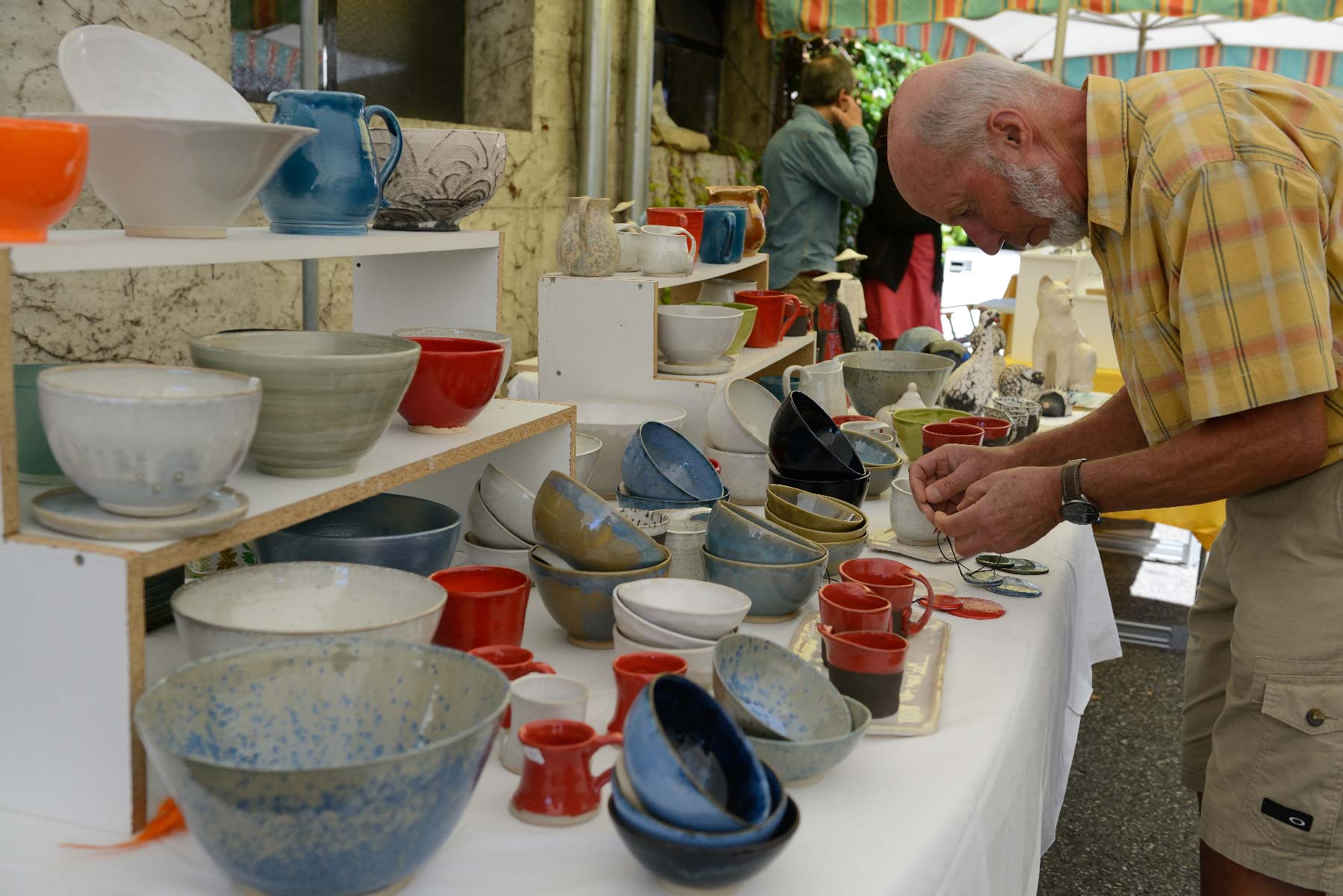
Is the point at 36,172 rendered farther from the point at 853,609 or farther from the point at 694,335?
the point at 694,335

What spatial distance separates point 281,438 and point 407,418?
12.2 inches

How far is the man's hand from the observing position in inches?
65.7

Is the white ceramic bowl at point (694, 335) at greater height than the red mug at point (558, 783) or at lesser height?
greater

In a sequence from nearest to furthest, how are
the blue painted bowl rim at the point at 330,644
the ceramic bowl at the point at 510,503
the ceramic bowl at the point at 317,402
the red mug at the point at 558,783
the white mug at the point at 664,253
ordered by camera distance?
the blue painted bowl rim at the point at 330,644 < the red mug at the point at 558,783 < the ceramic bowl at the point at 317,402 < the ceramic bowl at the point at 510,503 < the white mug at the point at 664,253

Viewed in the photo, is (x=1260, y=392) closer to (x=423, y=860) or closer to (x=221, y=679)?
(x=423, y=860)

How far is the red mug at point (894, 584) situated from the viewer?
159cm

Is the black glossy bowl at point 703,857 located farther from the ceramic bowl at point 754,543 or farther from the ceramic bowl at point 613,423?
the ceramic bowl at point 613,423

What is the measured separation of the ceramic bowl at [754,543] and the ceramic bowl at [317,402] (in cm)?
Result: 55

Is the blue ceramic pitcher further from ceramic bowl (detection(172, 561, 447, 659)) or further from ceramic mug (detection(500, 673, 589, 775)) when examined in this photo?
ceramic mug (detection(500, 673, 589, 775))

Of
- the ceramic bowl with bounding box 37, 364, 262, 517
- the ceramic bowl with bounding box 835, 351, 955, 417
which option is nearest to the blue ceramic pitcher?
the ceramic bowl with bounding box 37, 364, 262, 517

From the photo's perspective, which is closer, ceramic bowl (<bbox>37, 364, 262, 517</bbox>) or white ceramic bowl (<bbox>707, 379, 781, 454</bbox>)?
ceramic bowl (<bbox>37, 364, 262, 517</bbox>)

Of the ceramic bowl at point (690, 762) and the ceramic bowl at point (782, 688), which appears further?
the ceramic bowl at point (782, 688)

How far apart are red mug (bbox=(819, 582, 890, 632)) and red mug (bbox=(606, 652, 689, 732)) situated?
10.1 inches

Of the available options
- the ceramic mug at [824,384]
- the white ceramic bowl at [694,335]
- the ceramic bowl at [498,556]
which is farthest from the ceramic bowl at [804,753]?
the ceramic mug at [824,384]
